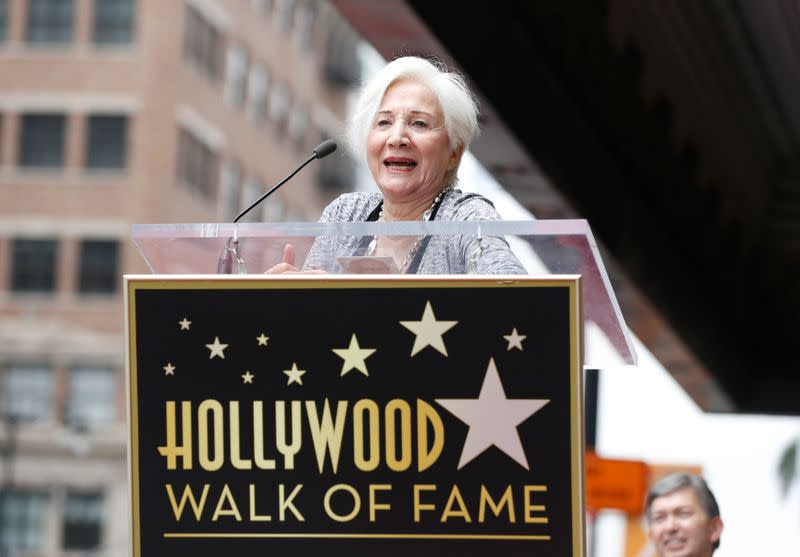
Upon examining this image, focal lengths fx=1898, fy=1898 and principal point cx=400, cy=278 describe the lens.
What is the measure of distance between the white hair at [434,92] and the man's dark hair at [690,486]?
1836mm

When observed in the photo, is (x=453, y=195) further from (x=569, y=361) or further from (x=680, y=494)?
(x=680, y=494)

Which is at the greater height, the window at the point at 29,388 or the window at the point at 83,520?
the window at the point at 29,388

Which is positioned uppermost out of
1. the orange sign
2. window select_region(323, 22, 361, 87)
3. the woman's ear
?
window select_region(323, 22, 361, 87)

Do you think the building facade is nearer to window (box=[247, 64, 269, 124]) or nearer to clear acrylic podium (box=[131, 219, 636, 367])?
window (box=[247, 64, 269, 124])

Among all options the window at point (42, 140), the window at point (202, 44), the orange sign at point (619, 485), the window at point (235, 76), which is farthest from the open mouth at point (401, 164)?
the window at point (235, 76)

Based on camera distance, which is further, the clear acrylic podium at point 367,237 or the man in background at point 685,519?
the man in background at point 685,519

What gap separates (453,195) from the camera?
354 cm

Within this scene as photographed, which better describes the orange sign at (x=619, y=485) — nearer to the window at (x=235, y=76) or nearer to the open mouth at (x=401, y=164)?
the open mouth at (x=401, y=164)

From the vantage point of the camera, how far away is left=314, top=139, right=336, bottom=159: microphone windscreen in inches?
145

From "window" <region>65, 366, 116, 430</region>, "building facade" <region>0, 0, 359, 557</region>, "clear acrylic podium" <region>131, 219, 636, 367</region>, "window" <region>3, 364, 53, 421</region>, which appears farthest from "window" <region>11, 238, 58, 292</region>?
"clear acrylic podium" <region>131, 219, 636, 367</region>

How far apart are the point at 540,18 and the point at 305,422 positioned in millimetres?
6080

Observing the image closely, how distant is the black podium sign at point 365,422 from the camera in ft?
10.1

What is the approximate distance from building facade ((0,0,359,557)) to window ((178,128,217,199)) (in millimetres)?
36

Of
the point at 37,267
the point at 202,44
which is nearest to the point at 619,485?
the point at 37,267
